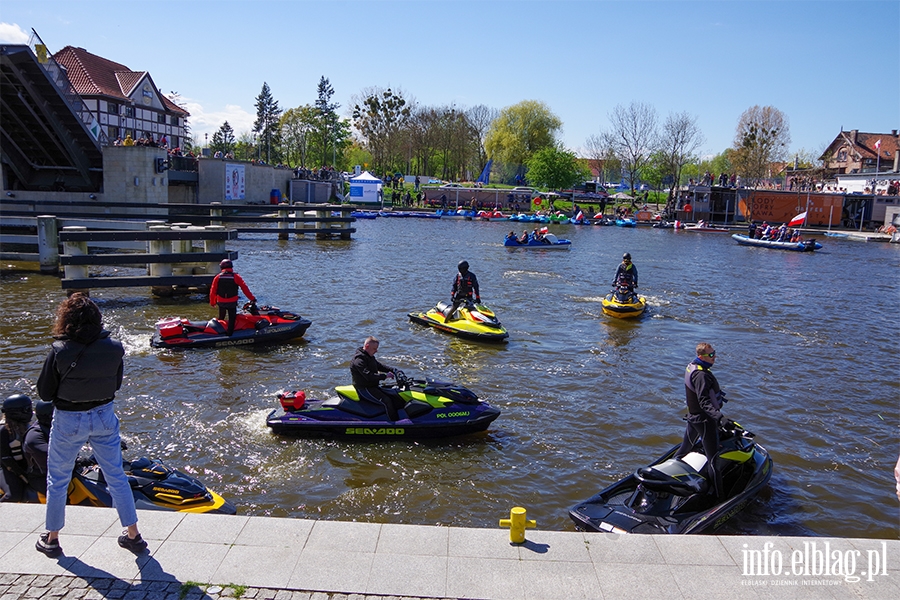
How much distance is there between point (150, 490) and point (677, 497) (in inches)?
243

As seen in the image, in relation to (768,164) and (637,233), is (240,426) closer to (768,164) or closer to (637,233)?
(637,233)

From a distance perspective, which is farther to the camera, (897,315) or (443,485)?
(897,315)

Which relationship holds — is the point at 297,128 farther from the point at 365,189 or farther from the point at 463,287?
the point at 463,287

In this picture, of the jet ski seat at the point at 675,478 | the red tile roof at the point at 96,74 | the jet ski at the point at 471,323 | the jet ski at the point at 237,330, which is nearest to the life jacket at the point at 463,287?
the jet ski at the point at 471,323

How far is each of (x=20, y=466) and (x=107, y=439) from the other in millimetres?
2212

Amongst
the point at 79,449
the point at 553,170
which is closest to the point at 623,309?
the point at 79,449

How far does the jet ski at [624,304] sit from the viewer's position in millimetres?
21156

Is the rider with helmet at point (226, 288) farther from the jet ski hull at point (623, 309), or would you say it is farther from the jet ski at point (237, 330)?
the jet ski hull at point (623, 309)

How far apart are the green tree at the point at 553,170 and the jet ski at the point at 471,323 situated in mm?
73813

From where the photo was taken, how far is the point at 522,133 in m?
102

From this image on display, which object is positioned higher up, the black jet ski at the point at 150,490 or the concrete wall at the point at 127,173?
the concrete wall at the point at 127,173

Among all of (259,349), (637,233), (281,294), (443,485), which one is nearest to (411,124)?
(637,233)

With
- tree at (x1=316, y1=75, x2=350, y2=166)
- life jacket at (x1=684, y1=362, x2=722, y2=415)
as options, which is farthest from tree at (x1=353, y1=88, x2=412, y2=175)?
life jacket at (x1=684, y1=362, x2=722, y2=415)

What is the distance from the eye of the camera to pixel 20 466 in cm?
716
